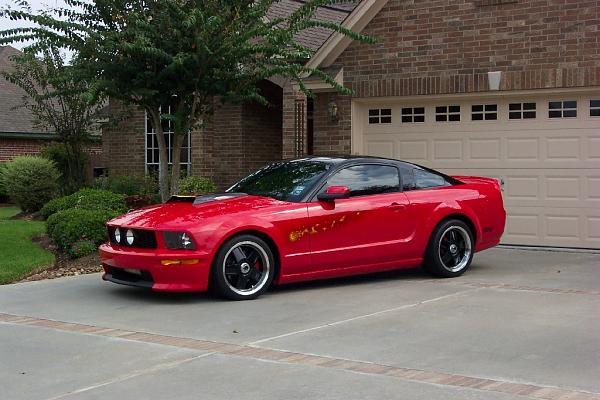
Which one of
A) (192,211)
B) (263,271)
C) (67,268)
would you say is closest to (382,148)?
(67,268)

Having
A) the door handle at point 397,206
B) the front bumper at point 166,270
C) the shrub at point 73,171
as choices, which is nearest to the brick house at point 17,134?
the shrub at point 73,171

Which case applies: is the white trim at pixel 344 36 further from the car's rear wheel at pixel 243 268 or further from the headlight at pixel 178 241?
the headlight at pixel 178 241

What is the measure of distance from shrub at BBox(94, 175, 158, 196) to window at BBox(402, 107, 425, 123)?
640 cm

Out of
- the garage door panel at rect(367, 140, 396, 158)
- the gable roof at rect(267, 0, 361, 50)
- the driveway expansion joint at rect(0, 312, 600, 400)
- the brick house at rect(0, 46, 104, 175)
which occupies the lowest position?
the driveway expansion joint at rect(0, 312, 600, 400)

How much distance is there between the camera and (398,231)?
925 centimetres

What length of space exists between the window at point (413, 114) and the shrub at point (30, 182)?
972 centimetres

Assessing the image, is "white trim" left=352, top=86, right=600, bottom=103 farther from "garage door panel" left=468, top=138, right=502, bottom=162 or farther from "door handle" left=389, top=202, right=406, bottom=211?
"door handle" left=389, top=202, right=406, bottom=211

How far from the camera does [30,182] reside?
19.1 metres

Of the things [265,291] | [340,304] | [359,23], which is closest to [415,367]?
[340,304]

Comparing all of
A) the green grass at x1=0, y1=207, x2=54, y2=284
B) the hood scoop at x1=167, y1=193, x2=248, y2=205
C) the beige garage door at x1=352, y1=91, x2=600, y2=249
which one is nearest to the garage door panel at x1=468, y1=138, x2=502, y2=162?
the beige garage door at x1=352, y1=91, x2=600, y2=249

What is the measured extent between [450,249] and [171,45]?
15.3 ft

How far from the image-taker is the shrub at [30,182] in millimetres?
19031

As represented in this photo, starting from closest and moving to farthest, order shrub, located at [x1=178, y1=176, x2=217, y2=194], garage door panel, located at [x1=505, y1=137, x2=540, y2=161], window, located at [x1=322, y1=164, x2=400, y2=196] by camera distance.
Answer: window, located at [x1=322, y1=164, x2=400, y2=196] < garage door panel, located at [x1=505, y1=137, x2=540, y2=161] < shrub, located at [x1=178, y1=176, x2=217, y2=194]

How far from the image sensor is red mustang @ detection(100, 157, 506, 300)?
26.5 ft
